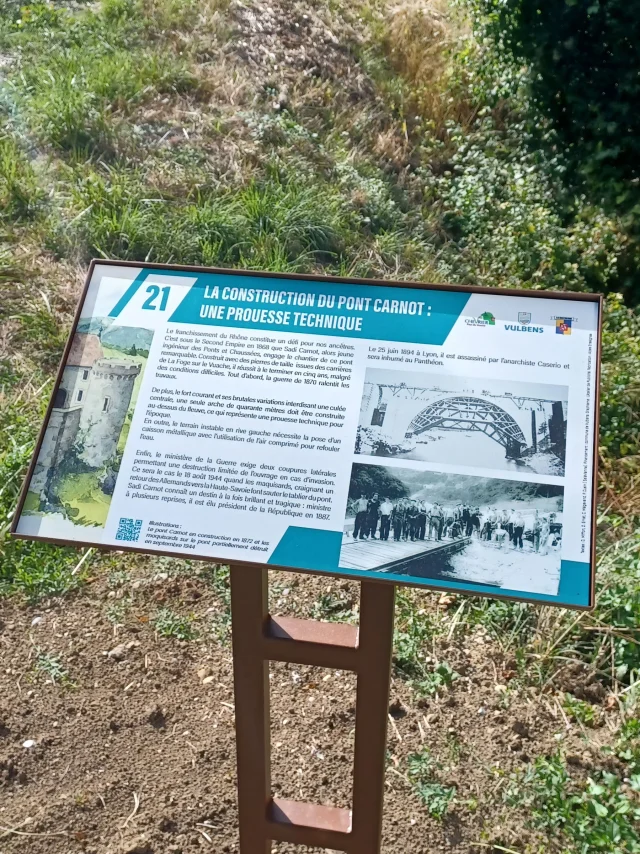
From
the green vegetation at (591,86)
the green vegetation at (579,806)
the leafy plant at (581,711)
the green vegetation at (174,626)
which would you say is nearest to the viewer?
the green vegetation at (579,806)

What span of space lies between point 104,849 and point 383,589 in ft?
4.44

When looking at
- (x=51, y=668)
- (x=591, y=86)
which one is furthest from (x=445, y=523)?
(x=591, y=86)

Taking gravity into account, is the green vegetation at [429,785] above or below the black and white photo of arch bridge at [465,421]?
below

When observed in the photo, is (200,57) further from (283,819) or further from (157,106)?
(283,819)

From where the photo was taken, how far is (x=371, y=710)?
1.62m

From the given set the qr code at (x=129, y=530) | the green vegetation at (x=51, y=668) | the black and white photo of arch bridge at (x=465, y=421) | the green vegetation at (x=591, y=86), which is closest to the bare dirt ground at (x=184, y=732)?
the green vegetation at (x=51, y=668)

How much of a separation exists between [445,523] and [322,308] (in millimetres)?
480

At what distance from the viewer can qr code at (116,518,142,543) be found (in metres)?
1.46

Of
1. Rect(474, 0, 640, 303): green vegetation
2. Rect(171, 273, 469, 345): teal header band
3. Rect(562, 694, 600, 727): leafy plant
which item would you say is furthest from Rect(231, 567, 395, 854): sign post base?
Rect(474, 0, 640, 303): green vegetation

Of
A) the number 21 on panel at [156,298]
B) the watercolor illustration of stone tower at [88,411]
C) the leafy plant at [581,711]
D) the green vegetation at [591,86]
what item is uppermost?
the green vegetation at [591,86]

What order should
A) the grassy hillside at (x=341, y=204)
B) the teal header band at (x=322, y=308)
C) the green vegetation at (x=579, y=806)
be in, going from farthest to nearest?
the grassy hillside at (x=341, y=204), the green vegetation at (x=579, y=806), the teal header band at (x=322, y=308)

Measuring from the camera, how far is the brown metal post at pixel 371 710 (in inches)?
60.9

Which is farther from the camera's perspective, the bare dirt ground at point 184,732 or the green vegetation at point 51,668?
the green vegetation at point 51,668

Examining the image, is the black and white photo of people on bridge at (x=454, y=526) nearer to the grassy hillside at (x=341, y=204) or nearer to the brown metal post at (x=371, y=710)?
the brown metal post at (x=371, y=710)
